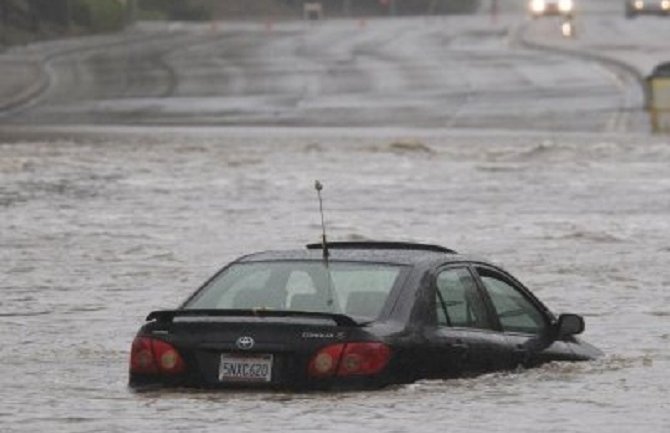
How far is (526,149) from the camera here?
53.6 metres

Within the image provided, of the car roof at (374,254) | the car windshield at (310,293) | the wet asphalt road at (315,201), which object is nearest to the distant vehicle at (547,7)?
the wet asphalt road at (315,201)

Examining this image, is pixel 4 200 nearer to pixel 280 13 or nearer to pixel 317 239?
pixel 317 239

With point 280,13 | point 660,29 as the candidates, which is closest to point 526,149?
point 660,29

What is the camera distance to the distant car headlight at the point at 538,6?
11375cm

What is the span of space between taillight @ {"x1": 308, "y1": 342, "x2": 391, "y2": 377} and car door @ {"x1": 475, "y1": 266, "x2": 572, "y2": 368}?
159cm

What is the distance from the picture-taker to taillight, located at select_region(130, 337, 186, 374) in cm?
1528

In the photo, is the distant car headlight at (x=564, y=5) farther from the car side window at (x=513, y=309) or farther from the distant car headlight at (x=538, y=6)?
the car side window at (x=513, y=309)

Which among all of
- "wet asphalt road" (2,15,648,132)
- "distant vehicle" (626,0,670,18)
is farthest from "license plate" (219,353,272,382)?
"distant vehicle" (626,0,670,18)

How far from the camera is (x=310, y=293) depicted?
1588cm

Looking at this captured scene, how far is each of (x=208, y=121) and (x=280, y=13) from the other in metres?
76.0

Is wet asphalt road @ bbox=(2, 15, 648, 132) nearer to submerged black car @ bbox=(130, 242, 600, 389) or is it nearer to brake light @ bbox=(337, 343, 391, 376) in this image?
submerged black car @ bbox=(130, 242, 600, 389)

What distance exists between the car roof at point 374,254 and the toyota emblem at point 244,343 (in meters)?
1.05

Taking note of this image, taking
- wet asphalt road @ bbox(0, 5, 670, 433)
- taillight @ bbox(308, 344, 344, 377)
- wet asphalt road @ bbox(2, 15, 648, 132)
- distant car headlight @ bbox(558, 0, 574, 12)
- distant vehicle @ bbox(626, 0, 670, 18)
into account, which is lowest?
distant vehicle @ bbox(626, 0, 670, 18)

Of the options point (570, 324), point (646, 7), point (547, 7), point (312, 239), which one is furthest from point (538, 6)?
point (570, 324)
